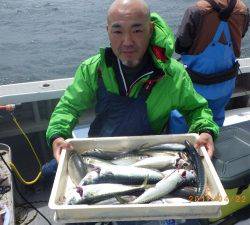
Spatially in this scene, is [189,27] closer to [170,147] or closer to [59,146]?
[170,147]

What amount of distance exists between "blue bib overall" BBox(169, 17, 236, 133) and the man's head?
1705 millimetres

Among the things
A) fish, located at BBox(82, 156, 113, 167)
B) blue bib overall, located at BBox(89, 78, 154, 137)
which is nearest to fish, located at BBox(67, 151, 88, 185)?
fish, located at BBox(82, 156, 113, 167)

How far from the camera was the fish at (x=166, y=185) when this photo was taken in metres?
2.08

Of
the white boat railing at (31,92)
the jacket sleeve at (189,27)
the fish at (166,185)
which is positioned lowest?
the white boat railing at (31,92)

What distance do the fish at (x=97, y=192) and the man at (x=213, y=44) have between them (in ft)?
7.90

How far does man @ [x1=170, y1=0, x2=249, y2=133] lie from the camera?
4078 millimetres

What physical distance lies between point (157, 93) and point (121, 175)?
788 millimetres

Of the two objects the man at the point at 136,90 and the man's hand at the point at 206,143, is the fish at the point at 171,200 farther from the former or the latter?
the man at the point at 136,90

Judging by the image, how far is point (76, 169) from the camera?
2352mm

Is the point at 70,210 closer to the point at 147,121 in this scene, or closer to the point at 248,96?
the point at 147,121

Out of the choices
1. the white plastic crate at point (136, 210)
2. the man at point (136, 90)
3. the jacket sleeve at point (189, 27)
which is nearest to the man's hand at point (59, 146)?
the man at point (136, 90)

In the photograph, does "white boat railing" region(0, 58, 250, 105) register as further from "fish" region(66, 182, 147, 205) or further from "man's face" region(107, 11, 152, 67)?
"fish" region(66, 182, 147, 205)

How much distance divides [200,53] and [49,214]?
2468mm

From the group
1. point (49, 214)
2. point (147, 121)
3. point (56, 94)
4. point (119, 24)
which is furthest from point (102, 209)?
point (56, 94)
